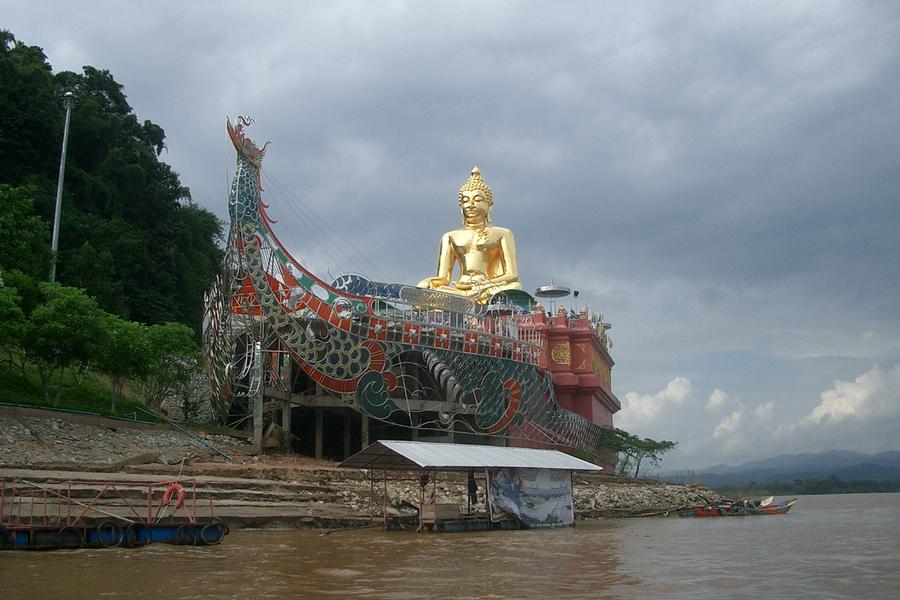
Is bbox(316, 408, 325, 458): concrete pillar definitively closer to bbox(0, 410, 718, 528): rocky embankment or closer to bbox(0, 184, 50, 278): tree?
bbox(0, 410, 718, 528): rocky embankment

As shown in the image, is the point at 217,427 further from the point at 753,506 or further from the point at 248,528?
the point at 753,506

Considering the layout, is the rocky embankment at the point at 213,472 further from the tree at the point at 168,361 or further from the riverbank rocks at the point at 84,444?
the tree at the point at 168,361

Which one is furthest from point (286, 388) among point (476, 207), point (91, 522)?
point (476, 207)

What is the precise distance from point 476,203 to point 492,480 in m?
21.1

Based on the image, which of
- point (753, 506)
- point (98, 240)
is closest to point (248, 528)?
point (753, 506)

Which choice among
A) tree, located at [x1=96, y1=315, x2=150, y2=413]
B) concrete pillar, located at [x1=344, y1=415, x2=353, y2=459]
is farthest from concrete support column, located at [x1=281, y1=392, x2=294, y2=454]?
tree, located at [x1=96, y1=315, x2=150, y2=413]

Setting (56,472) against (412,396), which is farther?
(412,396)

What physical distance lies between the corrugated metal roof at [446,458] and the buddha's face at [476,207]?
18.4m

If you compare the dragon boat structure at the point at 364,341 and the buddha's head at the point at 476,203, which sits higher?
the buddha's head at the point at 476,203

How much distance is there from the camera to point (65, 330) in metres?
22.1

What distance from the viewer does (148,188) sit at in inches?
1651

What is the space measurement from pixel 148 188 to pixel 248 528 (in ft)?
91.8

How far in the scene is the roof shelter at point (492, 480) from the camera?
58.2 feet

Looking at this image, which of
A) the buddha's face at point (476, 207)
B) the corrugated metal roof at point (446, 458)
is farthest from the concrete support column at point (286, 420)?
the buddha's face at point (476, 207)
